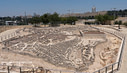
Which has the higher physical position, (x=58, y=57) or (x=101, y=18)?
(x=101, y=18)

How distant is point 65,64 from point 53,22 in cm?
4447

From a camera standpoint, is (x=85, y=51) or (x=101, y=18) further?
(x=101, y=18)

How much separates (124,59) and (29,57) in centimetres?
894

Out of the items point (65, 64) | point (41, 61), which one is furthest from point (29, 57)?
point (65, 64)

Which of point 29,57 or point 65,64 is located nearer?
point 65,64

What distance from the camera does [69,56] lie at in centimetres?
1631

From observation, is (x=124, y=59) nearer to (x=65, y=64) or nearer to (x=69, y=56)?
(x=65, y=64)

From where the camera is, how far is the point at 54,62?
1410 cm

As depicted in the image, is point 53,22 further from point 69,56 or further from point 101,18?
point 69,56

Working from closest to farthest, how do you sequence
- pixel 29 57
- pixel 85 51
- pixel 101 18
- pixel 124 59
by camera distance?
pixel 124 59
pixel 29 57
pixel 85 51
pixel 101 18

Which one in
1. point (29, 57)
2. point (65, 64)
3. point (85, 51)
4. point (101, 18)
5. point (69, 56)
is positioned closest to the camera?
point (65, 64)

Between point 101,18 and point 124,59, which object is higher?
Answer: point 101,18

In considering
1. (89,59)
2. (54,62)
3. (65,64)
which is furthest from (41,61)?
(89,59)

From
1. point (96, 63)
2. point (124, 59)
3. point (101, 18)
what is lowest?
point (96, 63)
